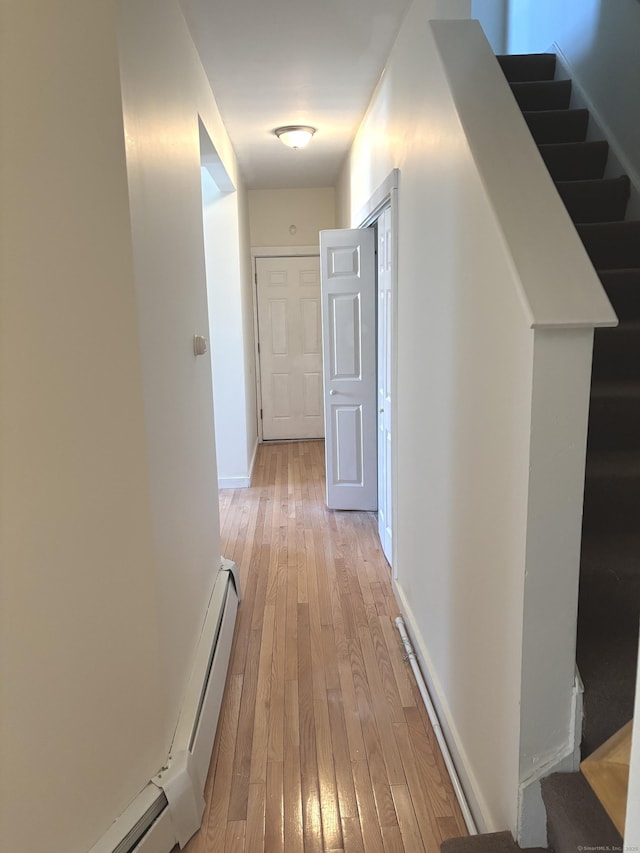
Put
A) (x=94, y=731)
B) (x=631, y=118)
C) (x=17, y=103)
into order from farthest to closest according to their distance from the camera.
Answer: (x=631, y=118) → (x=94, y=731) → (x=17, y=103)

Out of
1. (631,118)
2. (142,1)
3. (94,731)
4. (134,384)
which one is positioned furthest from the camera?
(631,118)

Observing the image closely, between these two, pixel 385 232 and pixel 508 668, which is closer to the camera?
pixel 508 668

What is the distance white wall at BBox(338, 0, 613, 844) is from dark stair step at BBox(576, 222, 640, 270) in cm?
67

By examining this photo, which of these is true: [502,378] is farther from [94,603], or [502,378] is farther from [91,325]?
[94,603]

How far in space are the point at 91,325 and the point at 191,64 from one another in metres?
1.87

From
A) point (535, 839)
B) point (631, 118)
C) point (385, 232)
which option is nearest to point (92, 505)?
point (535, 839)

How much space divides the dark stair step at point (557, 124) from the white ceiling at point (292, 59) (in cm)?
77

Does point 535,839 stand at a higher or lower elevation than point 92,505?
lower

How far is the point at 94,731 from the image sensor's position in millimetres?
1441

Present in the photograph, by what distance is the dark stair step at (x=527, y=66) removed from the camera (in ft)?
10.3

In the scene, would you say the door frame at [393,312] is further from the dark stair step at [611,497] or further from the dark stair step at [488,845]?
the dark stair step at [488,845]

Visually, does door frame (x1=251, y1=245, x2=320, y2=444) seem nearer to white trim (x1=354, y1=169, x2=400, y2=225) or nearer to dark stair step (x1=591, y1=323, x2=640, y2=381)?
white trim (x1=354, y1=169, x2=400, y2=225)

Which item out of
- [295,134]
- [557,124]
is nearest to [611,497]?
[557,124]

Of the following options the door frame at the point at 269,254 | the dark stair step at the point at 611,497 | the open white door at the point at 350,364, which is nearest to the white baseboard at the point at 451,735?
the dark stair step at the point at 611,497
